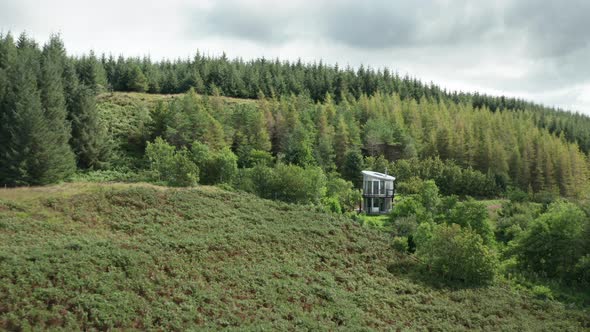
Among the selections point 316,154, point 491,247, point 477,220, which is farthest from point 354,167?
point 491,247

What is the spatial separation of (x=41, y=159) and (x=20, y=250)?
23.6 metres

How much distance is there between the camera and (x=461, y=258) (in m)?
34.7

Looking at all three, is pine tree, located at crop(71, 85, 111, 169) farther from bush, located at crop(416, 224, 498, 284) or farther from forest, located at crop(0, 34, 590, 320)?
bush, located at crop(416, 224, 498, 284)

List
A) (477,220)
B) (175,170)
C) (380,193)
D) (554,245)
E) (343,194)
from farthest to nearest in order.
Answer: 1. (380,193)
2. (343,194)
3. (175,170)
4. (477,220)
5. (554,245)

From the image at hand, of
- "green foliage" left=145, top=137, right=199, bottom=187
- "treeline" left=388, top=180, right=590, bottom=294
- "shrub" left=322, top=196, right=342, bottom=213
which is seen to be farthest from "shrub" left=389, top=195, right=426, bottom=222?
"green foliage" left=145, top=137, right=199, bottom=187

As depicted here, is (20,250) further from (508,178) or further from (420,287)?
(508,178)

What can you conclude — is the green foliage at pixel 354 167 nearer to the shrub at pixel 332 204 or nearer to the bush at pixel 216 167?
the shrub at pixel 332 204

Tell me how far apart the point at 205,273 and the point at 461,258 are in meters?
18.5

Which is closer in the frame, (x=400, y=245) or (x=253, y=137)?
(x=400, y=245)

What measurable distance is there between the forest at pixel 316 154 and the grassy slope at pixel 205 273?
471 centimetres

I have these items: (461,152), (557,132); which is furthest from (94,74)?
(557,132)

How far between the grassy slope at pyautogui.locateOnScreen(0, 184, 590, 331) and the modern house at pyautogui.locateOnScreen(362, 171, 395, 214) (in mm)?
16804

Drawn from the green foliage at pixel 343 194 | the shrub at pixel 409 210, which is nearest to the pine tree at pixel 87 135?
the green foliage at pixel 343 194

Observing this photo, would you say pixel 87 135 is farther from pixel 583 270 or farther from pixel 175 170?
pixel 583 270
